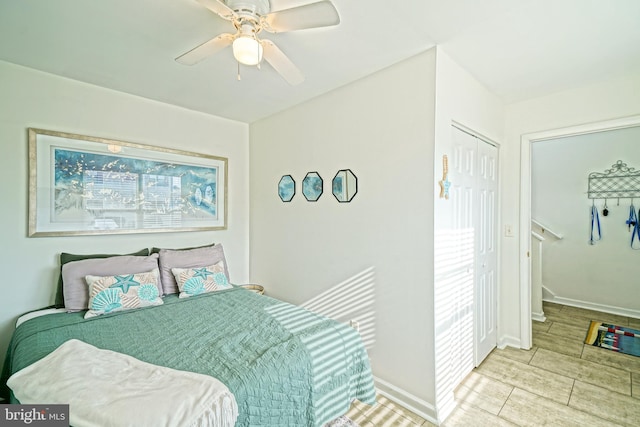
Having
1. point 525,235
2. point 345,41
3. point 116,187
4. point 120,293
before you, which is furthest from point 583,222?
point 116,187

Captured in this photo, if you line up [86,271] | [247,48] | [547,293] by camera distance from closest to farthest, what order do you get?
[247,48] → [86,271] → [547,293]

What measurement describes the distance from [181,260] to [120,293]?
2.00ft

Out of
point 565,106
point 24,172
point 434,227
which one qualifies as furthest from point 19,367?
point 565,106

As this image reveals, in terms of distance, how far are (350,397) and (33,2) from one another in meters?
2.78

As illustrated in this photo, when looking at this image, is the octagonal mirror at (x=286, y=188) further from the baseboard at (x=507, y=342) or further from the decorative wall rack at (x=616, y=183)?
the decorative wall rack at (x=616, y=183)

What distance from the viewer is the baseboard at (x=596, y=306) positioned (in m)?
3.52

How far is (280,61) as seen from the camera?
1612mm

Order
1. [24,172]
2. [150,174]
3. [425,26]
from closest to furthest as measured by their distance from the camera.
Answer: [425,26], [24,172], [150,174]

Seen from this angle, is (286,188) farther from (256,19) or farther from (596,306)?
(596,306)

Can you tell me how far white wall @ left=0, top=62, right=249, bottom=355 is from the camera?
2061 mm

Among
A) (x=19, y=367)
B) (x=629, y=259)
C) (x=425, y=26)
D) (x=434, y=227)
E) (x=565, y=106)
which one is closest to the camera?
(x=19, y=367)

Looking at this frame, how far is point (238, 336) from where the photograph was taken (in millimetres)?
1661

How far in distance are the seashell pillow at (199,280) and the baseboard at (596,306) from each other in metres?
4.68

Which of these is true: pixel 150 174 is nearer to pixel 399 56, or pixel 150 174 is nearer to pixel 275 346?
pixel 275 346
